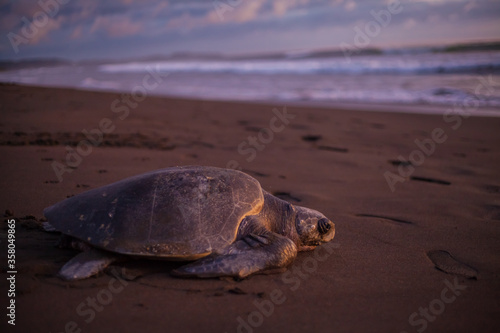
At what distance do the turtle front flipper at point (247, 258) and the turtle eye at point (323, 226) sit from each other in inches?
13.7

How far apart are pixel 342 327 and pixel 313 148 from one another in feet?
14.5

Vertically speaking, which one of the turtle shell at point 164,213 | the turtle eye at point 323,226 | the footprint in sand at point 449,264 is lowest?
the footprint in sand at point 449,264

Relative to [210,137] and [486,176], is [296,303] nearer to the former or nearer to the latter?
[486,176]

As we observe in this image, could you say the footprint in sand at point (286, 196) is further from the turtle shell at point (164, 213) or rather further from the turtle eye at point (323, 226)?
the turtle shell at point (164, 213)

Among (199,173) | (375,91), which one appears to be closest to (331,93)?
(375,91)

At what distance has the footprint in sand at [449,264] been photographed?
2.66m

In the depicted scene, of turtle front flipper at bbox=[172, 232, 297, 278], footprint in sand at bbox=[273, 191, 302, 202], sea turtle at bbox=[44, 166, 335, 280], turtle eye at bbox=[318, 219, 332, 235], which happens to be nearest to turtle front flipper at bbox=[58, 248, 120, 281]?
sea turtle at bbox=[44, 166, 335, 280]

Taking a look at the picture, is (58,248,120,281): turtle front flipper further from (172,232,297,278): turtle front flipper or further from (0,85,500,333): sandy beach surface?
(172,232,297,278): turtle front flipper

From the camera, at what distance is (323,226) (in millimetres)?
2877

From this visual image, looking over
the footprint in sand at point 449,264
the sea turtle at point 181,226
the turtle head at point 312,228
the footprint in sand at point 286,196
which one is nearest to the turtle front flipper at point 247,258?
the sea turtle at point 181,226

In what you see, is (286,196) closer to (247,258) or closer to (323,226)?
(323,226)

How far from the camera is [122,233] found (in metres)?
2.49

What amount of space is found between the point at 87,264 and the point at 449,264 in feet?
8.59

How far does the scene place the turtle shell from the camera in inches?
97.2
